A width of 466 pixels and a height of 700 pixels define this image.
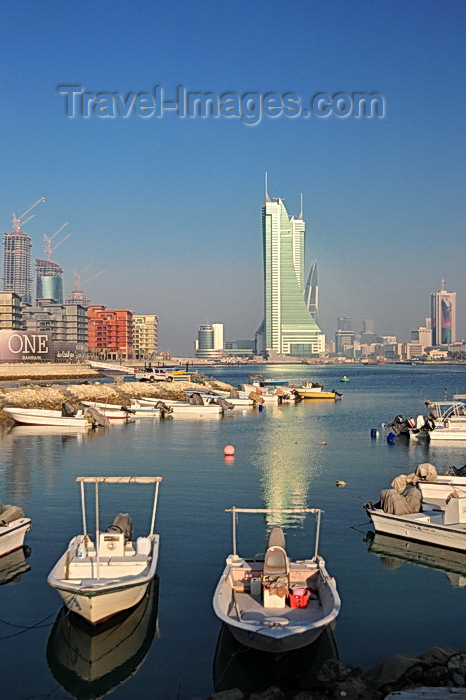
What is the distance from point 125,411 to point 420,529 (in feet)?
124

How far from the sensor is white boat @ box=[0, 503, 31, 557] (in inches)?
686

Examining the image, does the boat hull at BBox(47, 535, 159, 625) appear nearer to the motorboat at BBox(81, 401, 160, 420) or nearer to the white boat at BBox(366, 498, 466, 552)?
the white boat at BBox(366, 498, 466, 552)

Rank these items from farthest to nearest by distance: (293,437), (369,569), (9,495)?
1. (293,437)
2. (9,495)
3. (369,569)

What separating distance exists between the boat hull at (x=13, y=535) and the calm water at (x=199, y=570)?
46 centimetres

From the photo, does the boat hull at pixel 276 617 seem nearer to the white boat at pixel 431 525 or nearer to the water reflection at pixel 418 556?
the water reflection at pixel 418 556

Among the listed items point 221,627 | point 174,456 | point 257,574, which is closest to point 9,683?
point 221,627

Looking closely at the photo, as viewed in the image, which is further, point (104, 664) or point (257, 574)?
point (257, 574)

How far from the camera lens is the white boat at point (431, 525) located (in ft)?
59.2

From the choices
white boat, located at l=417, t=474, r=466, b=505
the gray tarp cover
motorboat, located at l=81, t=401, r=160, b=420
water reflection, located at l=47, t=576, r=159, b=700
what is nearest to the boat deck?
water reflection, located at l=47, t=576, r=159, b=700

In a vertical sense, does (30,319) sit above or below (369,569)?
above

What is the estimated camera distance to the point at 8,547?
17578mm

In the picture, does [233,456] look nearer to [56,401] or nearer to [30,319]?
[56,401]

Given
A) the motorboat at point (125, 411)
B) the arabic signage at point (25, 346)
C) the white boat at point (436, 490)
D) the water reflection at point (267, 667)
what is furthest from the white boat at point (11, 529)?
the arabic signage at point (25, 346)

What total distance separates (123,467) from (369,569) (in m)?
16.3
